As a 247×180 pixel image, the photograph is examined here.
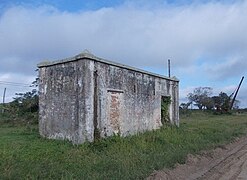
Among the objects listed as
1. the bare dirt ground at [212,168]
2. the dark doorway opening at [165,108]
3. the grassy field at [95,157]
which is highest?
the dark doorway opening at [165,108]

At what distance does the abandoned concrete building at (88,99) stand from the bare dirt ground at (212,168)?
4.09 m

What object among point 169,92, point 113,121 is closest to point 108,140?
point 113,121

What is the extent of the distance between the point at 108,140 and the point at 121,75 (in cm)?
343

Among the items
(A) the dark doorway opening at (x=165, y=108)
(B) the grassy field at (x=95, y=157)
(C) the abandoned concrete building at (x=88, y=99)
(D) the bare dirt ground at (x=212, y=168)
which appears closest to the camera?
(B) the grassy field at (x=95, y=157)

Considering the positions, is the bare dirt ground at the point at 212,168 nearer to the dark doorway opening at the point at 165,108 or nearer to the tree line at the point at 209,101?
the dark doorway opening at the point at 165,108

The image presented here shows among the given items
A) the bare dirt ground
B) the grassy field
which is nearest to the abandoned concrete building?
the grassy field

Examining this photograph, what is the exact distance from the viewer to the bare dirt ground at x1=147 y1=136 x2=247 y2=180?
9.17 meters

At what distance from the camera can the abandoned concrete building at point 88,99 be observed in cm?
1323

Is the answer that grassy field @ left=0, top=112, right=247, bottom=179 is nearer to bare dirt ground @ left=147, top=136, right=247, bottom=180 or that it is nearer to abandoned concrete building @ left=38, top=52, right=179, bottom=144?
bare dirt ground @ left=147, top=136, right=247, bottom=180

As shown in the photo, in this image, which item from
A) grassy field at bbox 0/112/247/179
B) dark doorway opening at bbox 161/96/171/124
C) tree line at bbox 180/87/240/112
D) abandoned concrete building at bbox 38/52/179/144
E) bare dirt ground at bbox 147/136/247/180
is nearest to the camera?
grassy field at bbox 0/112/247/179

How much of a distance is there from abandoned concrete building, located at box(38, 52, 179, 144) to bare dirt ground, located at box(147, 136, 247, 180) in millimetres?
4088

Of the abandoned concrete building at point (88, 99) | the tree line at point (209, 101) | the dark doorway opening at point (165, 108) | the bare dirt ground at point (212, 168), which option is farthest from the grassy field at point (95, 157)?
the tree line at point (209, 101)

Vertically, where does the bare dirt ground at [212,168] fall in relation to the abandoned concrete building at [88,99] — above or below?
below

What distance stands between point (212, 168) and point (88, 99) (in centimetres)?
538
